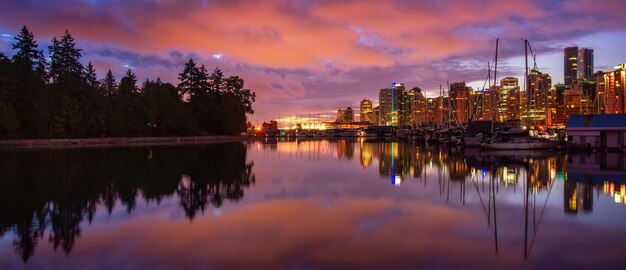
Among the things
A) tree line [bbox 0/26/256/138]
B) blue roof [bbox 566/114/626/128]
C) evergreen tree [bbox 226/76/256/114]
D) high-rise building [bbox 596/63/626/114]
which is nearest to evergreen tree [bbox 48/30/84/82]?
tree line [bbox 0/26/256/138]

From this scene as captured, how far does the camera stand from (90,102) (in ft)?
280

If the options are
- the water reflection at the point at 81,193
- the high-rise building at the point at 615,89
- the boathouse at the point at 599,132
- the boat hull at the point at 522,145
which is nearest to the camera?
the water reflection at the point at 81,193

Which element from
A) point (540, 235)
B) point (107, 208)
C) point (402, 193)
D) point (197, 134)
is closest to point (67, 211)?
point (107, 208)

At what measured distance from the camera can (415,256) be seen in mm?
Answer: 11406

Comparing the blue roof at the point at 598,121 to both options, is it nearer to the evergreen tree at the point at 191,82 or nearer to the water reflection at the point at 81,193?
the water reflection at the point at 81,193

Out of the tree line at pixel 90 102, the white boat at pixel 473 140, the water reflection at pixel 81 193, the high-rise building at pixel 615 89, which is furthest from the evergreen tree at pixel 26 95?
the high-rise building at pixel 615 89

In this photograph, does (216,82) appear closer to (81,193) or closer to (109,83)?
(109,83)

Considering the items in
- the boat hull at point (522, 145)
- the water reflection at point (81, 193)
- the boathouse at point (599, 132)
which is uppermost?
the boathouse at point (599, 132)

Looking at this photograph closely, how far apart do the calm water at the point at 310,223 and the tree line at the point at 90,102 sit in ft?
180

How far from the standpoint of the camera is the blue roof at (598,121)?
53.4 m

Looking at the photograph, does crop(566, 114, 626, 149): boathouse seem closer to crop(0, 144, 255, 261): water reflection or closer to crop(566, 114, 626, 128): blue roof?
crop(566, 114, 626, 128): blue roof

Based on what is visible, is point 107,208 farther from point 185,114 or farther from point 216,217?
point 185,114

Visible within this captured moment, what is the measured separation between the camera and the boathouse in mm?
53381

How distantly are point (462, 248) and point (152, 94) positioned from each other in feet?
317
